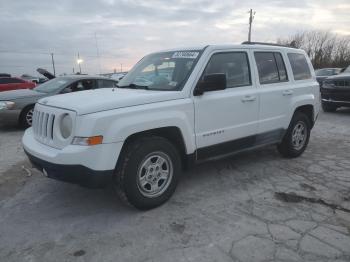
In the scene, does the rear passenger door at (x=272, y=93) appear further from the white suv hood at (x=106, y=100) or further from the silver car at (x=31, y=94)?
the silver car at (x=31, y=94)

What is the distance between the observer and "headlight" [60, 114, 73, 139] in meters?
3.46

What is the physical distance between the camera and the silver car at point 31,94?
832 cm

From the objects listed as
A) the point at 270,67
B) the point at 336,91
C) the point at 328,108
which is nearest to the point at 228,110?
the point at 270,67

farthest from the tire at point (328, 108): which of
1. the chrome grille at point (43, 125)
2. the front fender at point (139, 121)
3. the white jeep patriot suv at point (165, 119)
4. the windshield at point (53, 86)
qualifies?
A: the chrome grille at point (43, 125)

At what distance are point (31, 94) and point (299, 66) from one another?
6408 millimetres

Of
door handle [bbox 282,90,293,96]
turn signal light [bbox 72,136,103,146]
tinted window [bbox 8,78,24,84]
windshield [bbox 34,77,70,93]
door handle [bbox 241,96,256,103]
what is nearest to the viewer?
turn signal light [bbox 72,136,103,146]

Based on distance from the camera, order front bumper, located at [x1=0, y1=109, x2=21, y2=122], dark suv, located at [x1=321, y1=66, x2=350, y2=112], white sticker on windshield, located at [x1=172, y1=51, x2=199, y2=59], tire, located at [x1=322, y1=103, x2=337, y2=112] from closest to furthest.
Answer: white sticker on windshield, located at [x1=172, y1=51, x2=199, y2=59], front bumper, located at [x1=0, y1=109, x2=21, y2=122], dark suv, located at [x1=321, y1=66, x2=350, y2=112], tire, located at [x1=322, y1=103, x2=337, y2=112]

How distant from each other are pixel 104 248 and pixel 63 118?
139cm

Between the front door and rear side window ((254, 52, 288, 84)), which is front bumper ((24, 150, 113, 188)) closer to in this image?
the front door

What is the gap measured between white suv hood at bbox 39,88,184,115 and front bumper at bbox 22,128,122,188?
1.27 feet

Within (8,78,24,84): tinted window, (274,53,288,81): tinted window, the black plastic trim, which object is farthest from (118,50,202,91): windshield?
(8,78,24,84): tinted window

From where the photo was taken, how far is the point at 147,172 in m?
3.80

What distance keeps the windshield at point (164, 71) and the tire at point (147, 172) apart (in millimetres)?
802

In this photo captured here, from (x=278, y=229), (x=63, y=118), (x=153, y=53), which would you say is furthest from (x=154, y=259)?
(x=153, y=53)
